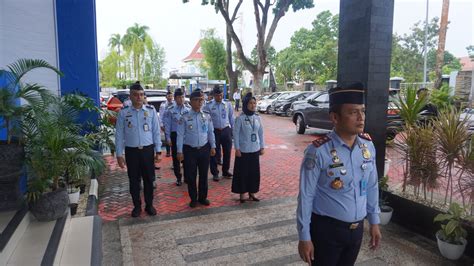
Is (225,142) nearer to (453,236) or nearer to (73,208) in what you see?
(73,208)

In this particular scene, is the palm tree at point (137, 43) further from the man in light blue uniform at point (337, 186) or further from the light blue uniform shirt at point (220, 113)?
the man in light blue uniform at point (337, 186)

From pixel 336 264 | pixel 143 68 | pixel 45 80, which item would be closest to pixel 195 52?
pixel 143 68

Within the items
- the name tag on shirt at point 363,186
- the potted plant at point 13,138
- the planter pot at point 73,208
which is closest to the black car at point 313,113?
the planter pot at point 73,208

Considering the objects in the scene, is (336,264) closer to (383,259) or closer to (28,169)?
(383,259)

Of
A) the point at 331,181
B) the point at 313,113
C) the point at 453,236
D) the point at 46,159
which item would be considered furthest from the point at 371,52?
the point at 313,113

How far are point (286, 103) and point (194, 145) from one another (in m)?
15.4

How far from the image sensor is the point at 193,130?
16.5ft

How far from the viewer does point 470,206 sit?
148 inches

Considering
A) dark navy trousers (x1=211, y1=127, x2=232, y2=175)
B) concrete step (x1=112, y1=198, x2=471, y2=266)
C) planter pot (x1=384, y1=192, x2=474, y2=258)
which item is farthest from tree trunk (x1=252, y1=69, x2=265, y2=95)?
planter pot (x1=384, y1=192, x2=474, y2=258)

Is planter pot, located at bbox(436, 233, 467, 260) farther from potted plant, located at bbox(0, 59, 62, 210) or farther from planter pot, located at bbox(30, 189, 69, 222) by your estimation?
potted plant, located at bbox(0, 59, 62, 210)

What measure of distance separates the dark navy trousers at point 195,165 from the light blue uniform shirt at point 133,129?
619mm

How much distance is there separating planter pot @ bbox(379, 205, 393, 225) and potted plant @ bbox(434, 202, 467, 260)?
822 mm

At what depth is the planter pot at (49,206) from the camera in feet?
12.1

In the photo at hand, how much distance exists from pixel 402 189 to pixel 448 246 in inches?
48.7
